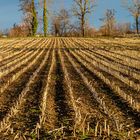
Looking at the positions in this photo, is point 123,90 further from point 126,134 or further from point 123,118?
point 126,134

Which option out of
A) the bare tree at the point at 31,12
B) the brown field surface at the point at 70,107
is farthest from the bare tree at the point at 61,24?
the brown field surface at the point at 70,107

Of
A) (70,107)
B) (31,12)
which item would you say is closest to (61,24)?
(31,12)

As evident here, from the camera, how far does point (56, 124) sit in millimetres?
8719

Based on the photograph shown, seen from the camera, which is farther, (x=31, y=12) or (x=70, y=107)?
(x=31, y=12)

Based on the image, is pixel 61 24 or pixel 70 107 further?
pixel 61 24

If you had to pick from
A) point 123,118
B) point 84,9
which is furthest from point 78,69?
point 84,9

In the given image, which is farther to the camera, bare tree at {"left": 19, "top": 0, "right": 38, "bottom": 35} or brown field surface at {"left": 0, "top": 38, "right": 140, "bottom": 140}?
→ bare tree at {"left": 19, "top": 0, "right": 38, "bottom": 35}

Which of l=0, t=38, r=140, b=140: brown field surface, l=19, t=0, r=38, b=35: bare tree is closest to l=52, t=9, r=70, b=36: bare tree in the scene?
l=19, t=0, r=38, b=35: bare tree

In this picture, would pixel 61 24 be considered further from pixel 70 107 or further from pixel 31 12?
pixel 70 107

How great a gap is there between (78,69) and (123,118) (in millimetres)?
9621

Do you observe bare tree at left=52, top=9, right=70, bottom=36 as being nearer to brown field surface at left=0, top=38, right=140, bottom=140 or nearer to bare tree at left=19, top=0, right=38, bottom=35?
bare tree at left=19, top=0, right=38, bottom=35

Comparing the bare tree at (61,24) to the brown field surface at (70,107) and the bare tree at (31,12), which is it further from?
the brown field surface at (70,107)

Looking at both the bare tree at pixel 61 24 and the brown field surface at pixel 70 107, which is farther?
the bare tree at pixel 61 24

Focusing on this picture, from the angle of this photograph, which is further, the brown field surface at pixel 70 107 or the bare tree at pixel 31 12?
the bare tree at pixel 31 12
